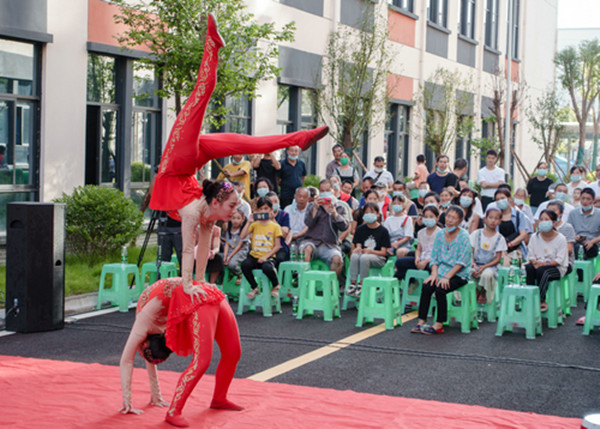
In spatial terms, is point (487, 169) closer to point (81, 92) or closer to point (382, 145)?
point (81, 92)

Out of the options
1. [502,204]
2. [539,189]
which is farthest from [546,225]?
[539,189]

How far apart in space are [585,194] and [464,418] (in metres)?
8.07

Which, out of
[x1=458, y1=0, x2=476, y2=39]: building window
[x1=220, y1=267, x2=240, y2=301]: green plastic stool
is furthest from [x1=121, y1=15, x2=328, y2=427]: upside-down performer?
[x1=458, y1=0, x2=476, y2=39]: building window

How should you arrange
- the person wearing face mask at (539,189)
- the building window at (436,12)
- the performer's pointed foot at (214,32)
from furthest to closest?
the building window at (436,12), the person wearing face mask at (539,189), the performer's pointed foot at (214,32)

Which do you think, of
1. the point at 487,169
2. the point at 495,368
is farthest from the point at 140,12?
the point at 495,368

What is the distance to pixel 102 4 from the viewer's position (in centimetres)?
1555

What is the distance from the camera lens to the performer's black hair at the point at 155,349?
650 cm

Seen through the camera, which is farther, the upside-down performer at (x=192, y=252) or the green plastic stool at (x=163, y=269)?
the green plastic stool at (x=163, y=269)

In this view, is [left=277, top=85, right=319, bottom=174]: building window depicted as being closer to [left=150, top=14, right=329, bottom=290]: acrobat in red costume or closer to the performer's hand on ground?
[left=150, top=14, right=329, bottom=290]: acrobat in red costume

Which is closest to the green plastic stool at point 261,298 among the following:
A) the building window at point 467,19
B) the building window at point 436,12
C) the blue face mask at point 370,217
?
the blue face mask at point 370,217

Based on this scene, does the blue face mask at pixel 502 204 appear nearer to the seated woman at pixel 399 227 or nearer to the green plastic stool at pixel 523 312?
the seated woman at pixel 399 227

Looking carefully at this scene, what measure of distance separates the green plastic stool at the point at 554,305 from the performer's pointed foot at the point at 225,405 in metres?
5.56

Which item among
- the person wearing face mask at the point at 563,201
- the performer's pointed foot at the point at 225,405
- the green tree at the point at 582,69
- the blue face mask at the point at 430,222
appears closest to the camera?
the performer's pointed foot at the point at 225,405

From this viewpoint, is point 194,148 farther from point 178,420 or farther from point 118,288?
point 118,288
